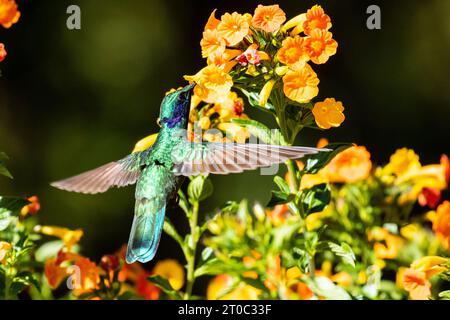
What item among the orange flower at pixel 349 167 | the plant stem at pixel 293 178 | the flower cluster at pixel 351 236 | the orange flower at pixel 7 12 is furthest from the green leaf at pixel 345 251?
the orange flower at pixel 7 12

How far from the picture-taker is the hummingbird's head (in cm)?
132

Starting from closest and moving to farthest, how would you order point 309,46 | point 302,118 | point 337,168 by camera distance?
point 309,46 → point 302,118 → point 337,168

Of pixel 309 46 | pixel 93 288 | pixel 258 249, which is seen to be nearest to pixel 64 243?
pixel 93 288

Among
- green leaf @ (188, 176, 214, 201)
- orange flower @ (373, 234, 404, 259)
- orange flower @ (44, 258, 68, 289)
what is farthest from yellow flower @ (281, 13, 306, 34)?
orange flower @ (44, 258, 68, 289)

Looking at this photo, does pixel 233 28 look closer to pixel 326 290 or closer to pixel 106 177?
pixel 106 177

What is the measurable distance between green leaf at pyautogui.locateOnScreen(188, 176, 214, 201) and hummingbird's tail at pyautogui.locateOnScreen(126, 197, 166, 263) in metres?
0.06

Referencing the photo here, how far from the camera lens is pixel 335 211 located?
1506 mm

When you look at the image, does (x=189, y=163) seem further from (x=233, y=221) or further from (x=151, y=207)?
(x=233, y=221)

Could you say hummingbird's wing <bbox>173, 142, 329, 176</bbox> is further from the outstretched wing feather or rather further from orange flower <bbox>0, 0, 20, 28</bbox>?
orange flower <bbox>0, 0, 20, 28</bbox>

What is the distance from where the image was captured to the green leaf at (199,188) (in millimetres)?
1296

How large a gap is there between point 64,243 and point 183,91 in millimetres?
478

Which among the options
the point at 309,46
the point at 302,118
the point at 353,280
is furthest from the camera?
the point at 353,280

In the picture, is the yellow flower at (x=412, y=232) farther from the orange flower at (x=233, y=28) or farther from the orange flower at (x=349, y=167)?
the orange flower at (x=233, y=28)

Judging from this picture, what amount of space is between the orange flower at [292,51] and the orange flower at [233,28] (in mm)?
70
